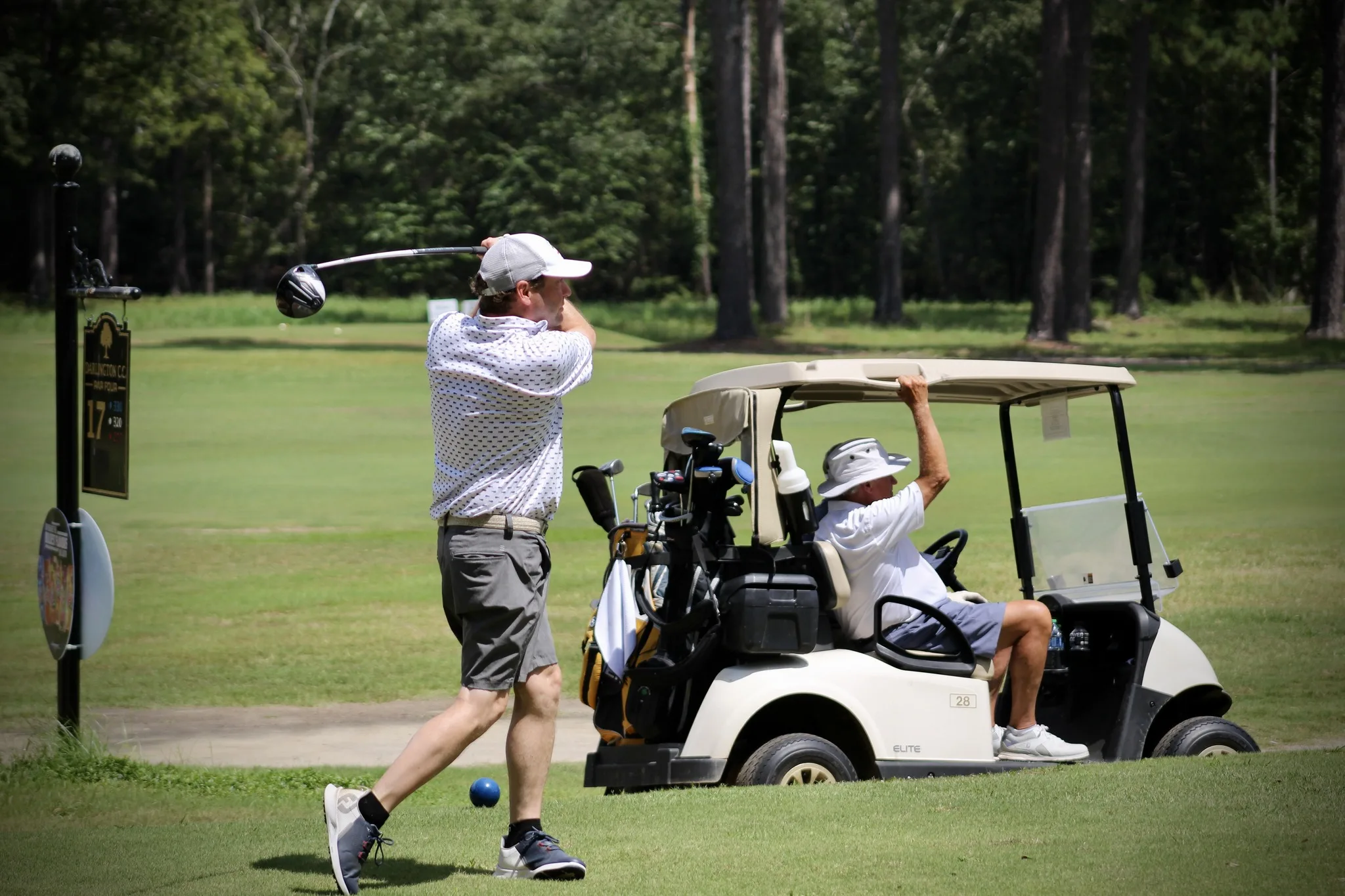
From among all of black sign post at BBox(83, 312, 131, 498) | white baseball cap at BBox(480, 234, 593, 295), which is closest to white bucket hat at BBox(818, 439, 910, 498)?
white baseball cap at BBox(480, 234, 593, 295)

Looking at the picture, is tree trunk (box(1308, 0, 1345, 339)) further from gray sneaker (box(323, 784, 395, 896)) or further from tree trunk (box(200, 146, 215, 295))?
tree trunk (box(200, 146, 215, 295))

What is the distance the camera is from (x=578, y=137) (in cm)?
5212

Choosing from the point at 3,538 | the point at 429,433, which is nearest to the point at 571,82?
the point at 429,433

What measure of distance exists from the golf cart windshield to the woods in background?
24499mm

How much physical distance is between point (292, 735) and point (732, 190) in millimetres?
28607

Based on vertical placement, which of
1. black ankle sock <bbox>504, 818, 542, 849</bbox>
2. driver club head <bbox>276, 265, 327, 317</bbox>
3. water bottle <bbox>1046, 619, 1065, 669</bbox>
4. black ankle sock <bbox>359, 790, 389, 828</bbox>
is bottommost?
black ankle sock <bbox>504, 818, 542, 849</bbox>

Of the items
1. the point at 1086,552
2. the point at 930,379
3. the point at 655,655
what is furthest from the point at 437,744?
the point at 1086,552

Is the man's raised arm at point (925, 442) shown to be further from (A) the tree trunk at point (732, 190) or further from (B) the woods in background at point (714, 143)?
(A) the tree trunk at point (732, 190)

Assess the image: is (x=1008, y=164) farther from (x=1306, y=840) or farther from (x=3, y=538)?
(x=1306, y=840)

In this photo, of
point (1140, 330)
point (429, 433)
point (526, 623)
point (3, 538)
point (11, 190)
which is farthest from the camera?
point (11, 190)

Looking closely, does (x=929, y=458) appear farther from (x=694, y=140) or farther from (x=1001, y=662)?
(x=694, y=140)

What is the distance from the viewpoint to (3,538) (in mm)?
16438

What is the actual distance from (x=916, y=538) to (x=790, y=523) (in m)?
11.1

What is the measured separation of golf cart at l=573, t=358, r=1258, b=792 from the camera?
5.29 meters
